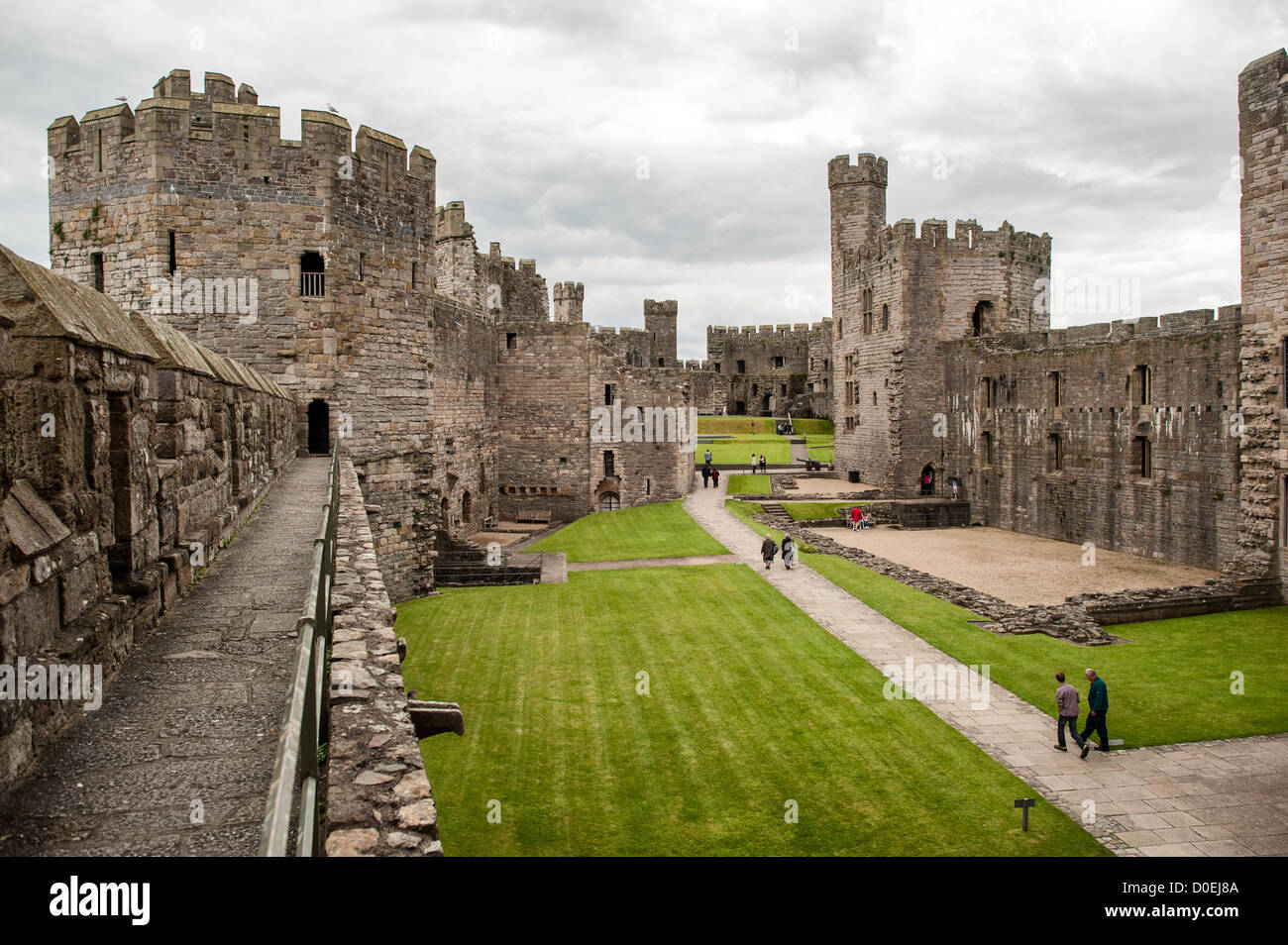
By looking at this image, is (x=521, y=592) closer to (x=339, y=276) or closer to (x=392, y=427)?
(x=392, y=427)

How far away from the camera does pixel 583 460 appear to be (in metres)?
35.2

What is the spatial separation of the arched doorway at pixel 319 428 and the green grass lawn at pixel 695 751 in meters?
4.11

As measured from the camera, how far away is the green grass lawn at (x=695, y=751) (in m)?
8.98

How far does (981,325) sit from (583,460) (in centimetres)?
1749

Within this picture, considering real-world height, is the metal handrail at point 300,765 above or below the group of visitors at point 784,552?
above

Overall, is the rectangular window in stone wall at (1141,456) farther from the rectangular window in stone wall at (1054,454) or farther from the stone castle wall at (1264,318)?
the stone castle wall at (1264,318)

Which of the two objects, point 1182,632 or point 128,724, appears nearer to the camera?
point 128,724

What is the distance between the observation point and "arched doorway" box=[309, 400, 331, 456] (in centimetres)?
1811

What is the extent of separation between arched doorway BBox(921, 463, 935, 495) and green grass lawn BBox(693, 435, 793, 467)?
11518 mm

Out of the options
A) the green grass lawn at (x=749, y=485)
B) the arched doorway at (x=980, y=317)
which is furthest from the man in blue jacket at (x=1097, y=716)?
the arched doorway at (x=980, y=317)

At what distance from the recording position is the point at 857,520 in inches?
1226

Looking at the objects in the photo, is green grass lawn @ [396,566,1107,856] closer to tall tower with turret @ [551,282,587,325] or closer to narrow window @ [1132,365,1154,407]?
narrow window @ [1132,365,1154,407]

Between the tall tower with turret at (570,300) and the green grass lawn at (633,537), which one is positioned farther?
the tall tower with turret at (570,300)
